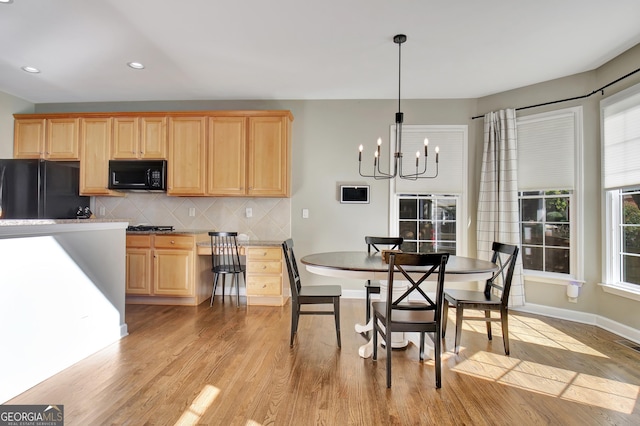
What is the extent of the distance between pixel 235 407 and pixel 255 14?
279 centimetres

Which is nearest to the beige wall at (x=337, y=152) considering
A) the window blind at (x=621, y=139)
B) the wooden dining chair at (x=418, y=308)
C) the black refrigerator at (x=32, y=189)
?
the black refrigerator at (x=32, y=189)

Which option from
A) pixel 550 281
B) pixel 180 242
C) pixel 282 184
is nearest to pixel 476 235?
pixel 550 281

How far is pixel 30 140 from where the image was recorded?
423cm

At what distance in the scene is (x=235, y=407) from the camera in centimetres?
180

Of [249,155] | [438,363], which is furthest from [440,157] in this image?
[438,363]

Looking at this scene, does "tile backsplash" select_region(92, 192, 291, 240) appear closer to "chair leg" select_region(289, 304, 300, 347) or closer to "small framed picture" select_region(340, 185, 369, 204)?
"small framed picture" select_region(340, 185, 369, 204)

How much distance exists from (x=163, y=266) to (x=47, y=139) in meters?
2.42

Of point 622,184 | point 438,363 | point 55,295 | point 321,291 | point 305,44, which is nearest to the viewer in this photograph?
point 438,363

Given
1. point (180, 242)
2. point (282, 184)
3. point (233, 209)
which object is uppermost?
point (282, 184)

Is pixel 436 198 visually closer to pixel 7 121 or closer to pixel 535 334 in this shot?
pixel 535 334

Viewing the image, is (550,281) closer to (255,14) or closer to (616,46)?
(616,46)

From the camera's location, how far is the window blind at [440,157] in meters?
4.23

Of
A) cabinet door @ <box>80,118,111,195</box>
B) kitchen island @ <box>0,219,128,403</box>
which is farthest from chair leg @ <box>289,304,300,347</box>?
cabinet door @ <box>80,118,111,195</box>

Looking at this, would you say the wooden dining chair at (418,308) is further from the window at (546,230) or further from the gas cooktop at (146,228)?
the gas cooktop at (146,228)
